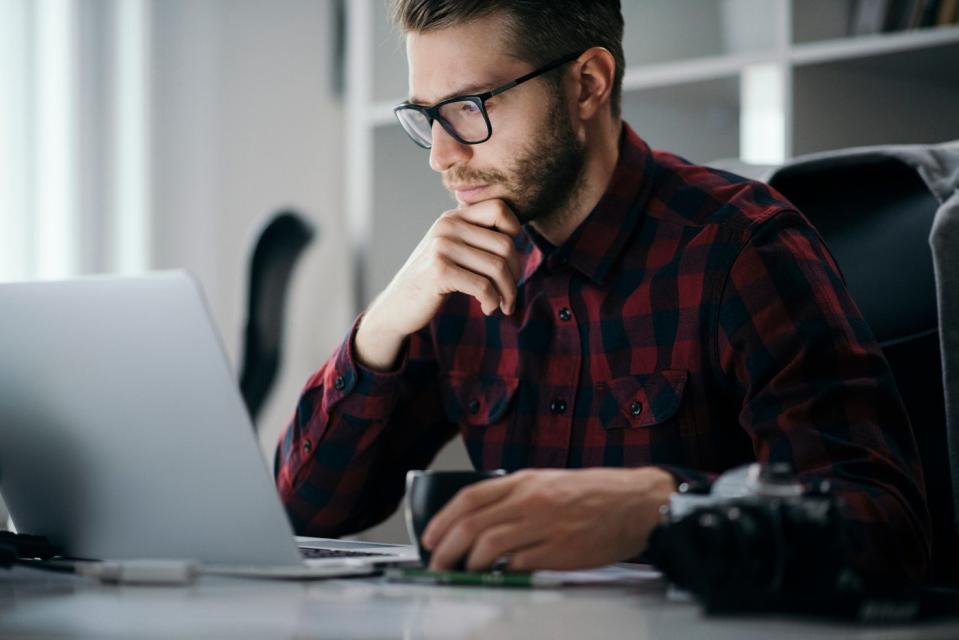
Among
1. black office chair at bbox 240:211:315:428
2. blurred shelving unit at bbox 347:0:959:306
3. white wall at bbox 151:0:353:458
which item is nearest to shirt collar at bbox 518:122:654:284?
blurred shelving unit at bbox 347:0:959:306

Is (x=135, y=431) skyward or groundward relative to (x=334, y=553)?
skyward

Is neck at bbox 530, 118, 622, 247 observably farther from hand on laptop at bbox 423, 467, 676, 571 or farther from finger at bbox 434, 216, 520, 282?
hand on laptop at bbox 423, 467, 676, 571

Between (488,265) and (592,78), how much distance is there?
1.07 ft

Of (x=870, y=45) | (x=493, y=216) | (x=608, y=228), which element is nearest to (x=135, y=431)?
(x=493, y=216)

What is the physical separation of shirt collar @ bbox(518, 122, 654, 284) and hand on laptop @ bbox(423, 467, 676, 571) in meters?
0.56

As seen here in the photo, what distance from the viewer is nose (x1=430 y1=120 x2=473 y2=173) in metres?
1.41

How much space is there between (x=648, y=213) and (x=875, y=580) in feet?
2.07

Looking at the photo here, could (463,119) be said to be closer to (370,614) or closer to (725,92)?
(370,614)

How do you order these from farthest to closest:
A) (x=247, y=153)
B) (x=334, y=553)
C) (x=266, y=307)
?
(x=247, y=153) → (x=266, y=307) → (x=334, y=553)

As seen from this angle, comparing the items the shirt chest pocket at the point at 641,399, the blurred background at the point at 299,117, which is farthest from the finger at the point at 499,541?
the blurred background at the point at 299,117

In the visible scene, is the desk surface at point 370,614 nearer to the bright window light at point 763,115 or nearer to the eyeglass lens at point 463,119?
the eyeglass lens at point 463,119

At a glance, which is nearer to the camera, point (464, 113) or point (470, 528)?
point (470, 528)

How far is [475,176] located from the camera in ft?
4.67

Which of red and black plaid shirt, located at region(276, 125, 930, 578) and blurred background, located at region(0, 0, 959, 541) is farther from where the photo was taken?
blurred background, located at region(0, 0, 959, 541)
